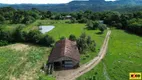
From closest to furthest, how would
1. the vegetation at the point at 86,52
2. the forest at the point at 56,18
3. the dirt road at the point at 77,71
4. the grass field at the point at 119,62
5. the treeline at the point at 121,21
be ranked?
the dirt road at the point at 77,71 < the grass field at the point at 119,62 < the vegetation at the point at 86,52 < the forest at the point at 56,18 < the treeline at the point at 121,21

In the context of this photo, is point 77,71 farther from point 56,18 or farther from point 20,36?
point 56,18

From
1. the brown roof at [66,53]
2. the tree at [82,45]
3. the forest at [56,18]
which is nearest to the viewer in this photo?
the brown roof at [66,53]

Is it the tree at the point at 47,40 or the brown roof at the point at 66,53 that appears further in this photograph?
the tree at the point at 47,40

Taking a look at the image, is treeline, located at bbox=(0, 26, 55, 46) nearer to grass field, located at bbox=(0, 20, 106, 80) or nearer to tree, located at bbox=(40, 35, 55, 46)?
tree, located at bbox=(40, 35, 55, 46)

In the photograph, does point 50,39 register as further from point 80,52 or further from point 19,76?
point 19,76

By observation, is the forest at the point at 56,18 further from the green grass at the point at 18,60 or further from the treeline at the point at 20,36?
the green grass at the point at 18,60

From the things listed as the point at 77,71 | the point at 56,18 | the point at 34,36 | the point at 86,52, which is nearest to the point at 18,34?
the point at 34,36

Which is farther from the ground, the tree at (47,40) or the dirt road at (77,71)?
the tree at (47,40)

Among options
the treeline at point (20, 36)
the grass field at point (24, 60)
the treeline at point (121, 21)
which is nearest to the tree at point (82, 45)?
the grass field at point (24, 60)
